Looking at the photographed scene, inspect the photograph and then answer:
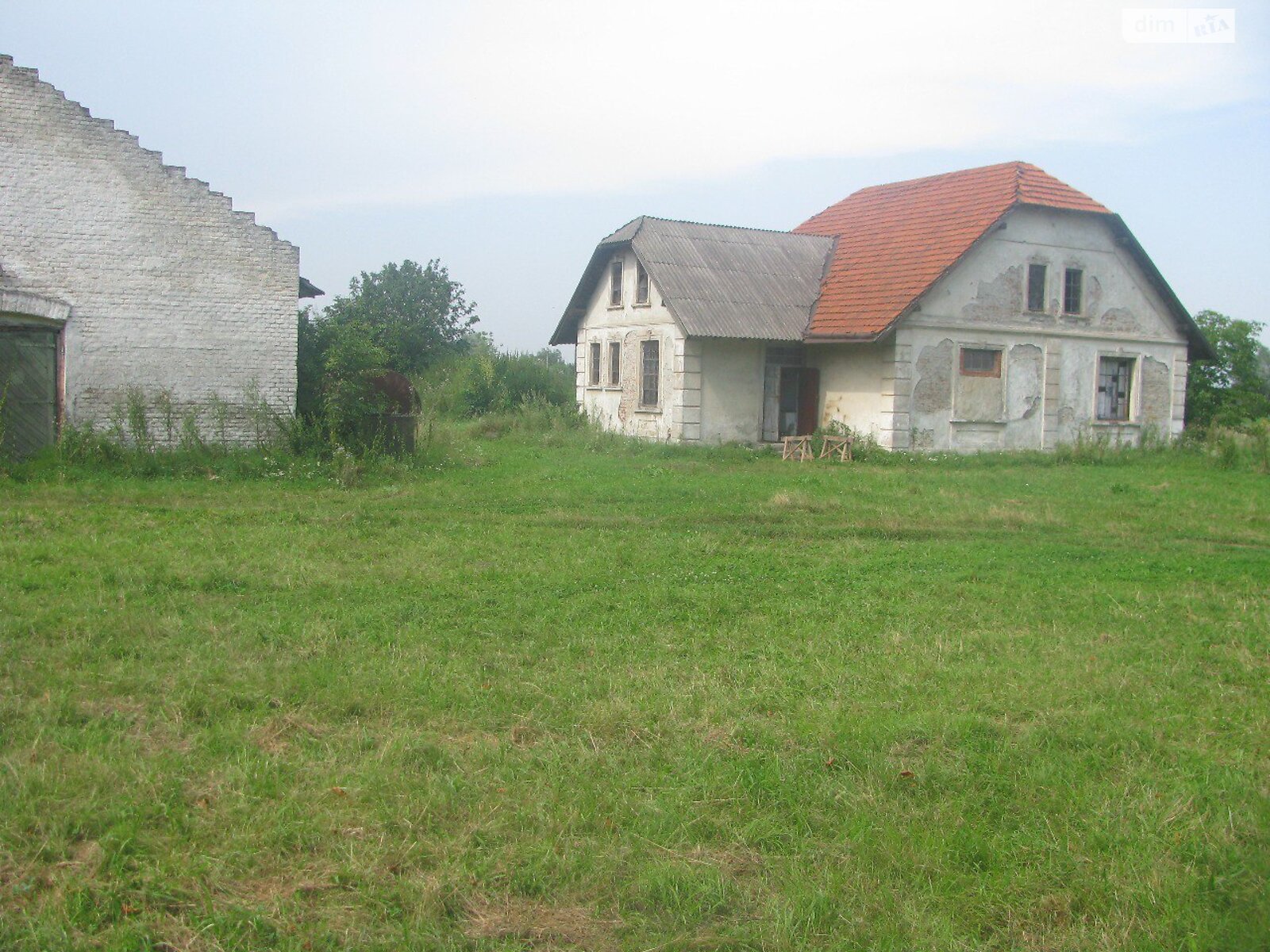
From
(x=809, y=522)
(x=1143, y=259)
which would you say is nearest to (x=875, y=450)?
(x=1143, y=259)

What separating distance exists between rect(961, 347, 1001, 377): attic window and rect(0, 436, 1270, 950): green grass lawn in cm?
1353

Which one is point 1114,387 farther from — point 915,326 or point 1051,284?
point 915,326

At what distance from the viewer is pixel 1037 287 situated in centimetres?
2484

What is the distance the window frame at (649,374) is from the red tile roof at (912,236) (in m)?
3.37

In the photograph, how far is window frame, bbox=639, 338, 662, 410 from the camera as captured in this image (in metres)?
25.0

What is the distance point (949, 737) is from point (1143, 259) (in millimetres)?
23119

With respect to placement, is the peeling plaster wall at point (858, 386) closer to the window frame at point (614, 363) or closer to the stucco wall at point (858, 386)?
the stucco wall at point (858, 386)

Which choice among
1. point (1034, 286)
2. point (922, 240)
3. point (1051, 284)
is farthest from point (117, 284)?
point (1051, 284)

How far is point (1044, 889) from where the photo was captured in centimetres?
436

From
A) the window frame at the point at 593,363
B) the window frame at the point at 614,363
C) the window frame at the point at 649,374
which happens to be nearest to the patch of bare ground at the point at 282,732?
the window frame at the point at 649,374

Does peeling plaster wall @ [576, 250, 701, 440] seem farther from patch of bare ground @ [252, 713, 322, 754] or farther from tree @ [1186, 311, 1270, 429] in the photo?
patch of bare ground @ [252, 713, 322, 754]

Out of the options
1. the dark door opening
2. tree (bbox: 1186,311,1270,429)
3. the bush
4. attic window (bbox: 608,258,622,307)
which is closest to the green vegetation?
the bush

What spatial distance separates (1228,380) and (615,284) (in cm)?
1774

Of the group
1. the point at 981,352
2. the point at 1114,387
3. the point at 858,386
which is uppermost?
the point at 981,352
